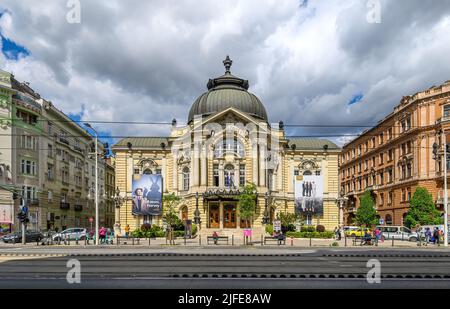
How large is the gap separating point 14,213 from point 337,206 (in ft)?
155

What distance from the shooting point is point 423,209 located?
52.5 meters

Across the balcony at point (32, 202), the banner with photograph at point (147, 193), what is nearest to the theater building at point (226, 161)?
the banner with photograph at point (147, 193)

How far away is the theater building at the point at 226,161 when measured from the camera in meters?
53.7

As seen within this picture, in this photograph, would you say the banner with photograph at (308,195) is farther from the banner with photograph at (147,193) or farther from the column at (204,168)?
the banner with photograph at (147,193)

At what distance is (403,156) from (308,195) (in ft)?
62.5

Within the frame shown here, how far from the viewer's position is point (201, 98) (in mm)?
62875

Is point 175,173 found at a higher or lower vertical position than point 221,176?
higher

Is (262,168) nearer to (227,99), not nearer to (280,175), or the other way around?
(280,175)

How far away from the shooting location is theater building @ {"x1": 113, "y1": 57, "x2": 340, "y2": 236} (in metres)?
Result: 53.7

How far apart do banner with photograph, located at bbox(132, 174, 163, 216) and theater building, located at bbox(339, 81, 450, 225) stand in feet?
97.2

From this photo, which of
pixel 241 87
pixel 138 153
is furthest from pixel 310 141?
pixel 138 153

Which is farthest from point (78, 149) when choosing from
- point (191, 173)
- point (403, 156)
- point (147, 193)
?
point (403, 156)
